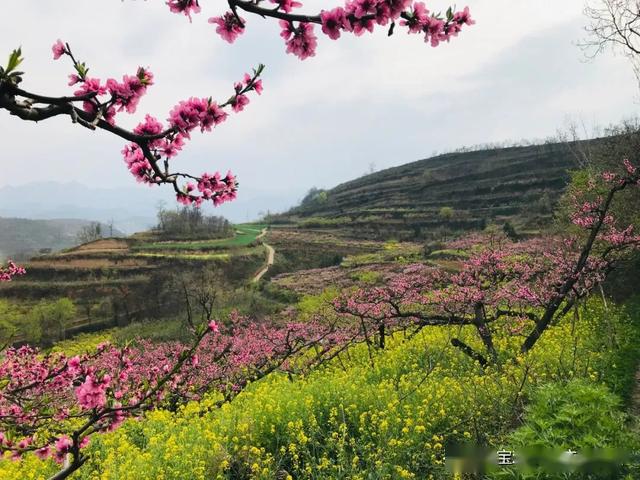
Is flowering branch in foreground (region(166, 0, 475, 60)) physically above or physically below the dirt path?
above

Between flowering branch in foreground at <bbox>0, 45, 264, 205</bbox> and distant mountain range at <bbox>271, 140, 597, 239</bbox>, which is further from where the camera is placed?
distant mountain range at <bbox>271, 140, 597, 239</bbox>

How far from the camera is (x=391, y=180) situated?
156m

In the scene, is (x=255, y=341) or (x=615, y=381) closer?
(x=615, y=381)

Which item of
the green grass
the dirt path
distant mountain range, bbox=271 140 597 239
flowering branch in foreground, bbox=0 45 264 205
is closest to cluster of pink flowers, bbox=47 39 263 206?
flowering branch in foreground, bbox=0 45 264 205

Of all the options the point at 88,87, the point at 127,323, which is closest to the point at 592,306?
the point at 88,87

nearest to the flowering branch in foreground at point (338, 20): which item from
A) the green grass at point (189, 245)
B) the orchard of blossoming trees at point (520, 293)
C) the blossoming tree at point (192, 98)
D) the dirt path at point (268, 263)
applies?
the blossoming tree at point (192, 98)

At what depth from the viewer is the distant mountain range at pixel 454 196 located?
9569cm

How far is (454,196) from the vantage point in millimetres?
118312

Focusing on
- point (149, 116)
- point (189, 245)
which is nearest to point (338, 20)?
point (149, 116)

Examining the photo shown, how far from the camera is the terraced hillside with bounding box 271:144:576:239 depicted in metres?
95.9

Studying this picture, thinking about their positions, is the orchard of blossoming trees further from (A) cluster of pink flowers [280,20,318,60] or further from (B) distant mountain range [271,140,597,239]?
(B) distant mountain range [271,140,597,239]

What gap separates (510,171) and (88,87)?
437 ft

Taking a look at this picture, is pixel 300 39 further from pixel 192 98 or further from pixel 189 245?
pixel 189 245

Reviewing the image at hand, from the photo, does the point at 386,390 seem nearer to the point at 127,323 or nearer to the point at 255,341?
the point at 255,341
